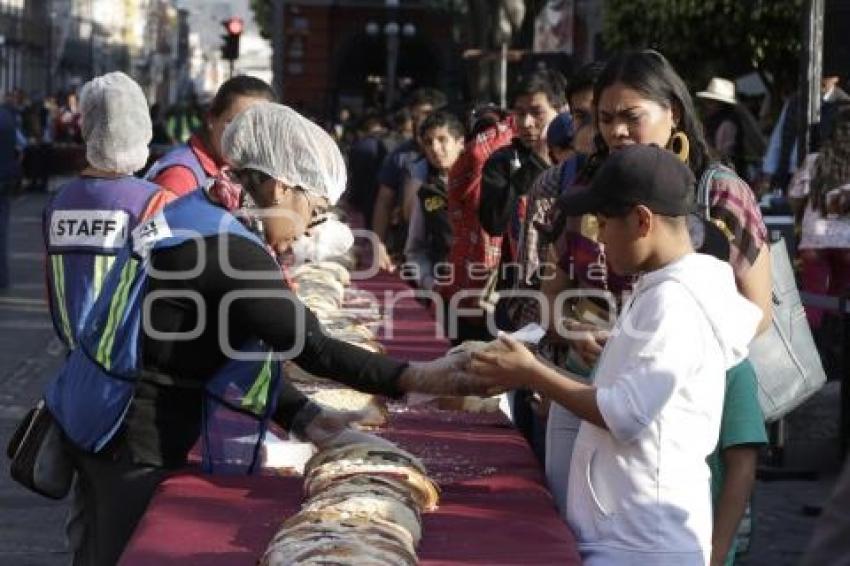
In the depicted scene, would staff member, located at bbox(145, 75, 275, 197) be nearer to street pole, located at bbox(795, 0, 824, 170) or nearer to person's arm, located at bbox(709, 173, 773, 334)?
person's arm, located at bbox(709, 173, 773, 334)

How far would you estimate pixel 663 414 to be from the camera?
14.6 ft

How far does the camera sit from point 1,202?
836 inches

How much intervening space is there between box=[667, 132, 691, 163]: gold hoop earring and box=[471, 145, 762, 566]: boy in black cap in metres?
0.86

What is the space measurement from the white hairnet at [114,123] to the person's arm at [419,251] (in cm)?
556

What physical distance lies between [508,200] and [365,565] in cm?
560

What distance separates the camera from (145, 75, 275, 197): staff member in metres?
7.96

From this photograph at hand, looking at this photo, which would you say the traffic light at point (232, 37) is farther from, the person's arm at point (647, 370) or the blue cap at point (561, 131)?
the person's arm at point (647, 370)

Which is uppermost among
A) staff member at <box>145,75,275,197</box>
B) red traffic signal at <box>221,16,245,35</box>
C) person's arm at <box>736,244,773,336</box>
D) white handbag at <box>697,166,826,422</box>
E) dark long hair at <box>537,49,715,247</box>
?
red traffic signal at <box>221,16,245,35</box>

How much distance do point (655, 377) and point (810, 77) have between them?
902 centimetres

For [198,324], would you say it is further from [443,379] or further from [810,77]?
[810,77]

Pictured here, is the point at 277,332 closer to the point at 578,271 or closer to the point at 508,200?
the point at 578,271

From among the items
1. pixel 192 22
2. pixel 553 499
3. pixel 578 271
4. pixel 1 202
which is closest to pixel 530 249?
pixel 578 271

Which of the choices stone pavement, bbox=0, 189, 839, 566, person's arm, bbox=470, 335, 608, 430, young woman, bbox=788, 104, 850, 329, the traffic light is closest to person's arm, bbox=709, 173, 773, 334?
person's arm, bbox=470, 335, 608, 430

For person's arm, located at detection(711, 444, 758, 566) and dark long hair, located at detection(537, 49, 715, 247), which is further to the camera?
dark long hair, located at detection(537, 49, 715, 247)
